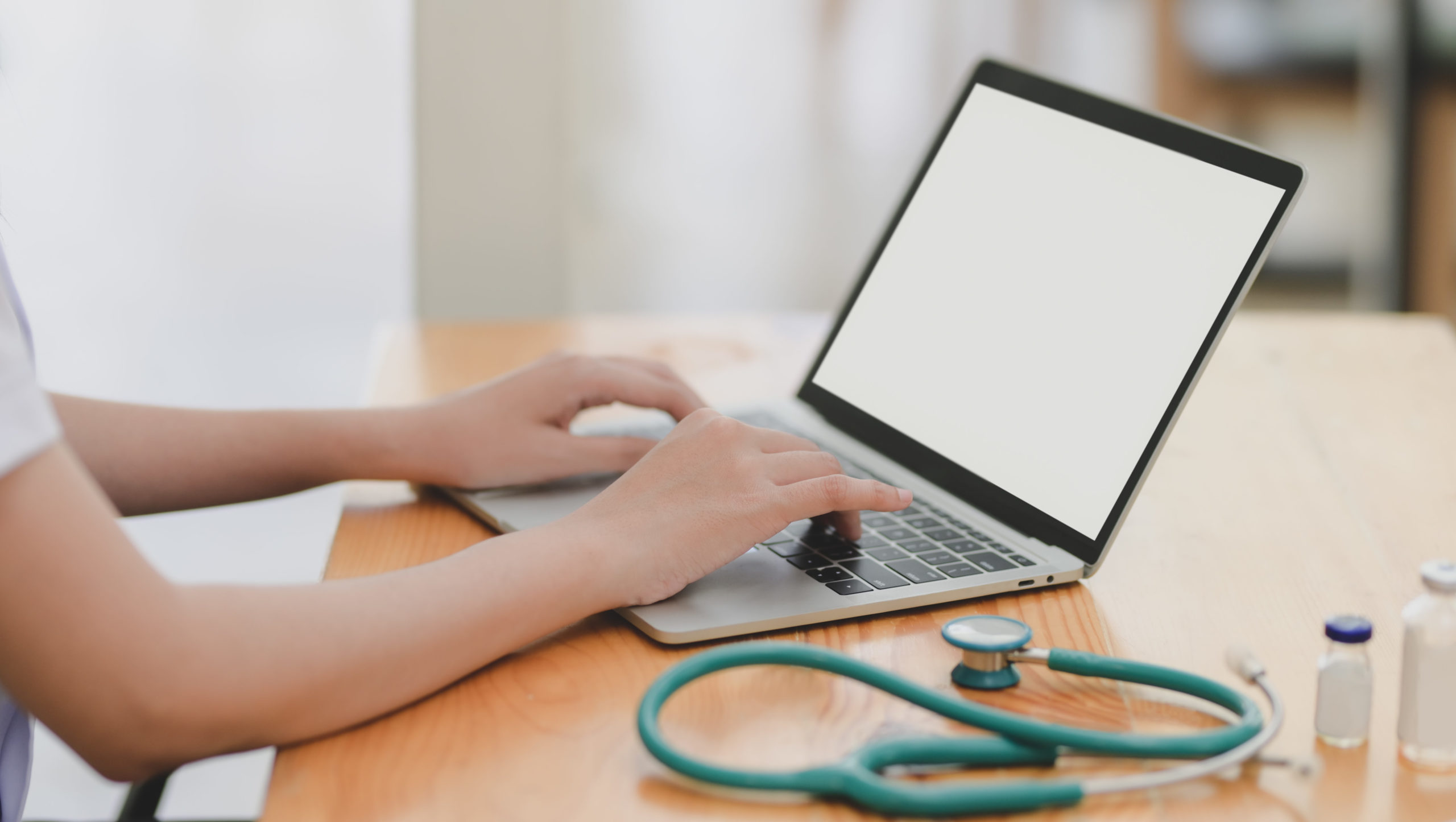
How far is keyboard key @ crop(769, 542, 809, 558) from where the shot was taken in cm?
69

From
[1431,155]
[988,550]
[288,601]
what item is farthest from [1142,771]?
[1431,155]

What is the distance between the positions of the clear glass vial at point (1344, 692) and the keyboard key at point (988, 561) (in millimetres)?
181

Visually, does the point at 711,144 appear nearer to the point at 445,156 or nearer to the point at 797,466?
the point at 445,156

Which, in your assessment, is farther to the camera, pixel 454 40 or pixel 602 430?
pixel 454 40

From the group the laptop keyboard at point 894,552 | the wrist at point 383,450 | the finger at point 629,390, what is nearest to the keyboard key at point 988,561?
the laptop keyboard at point 894,552

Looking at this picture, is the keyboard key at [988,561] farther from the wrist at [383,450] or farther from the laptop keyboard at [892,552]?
the wrist at [383,450]

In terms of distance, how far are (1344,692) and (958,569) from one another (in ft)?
0.67

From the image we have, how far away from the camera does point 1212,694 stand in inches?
20.8

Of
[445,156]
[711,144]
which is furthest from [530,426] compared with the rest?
[711,144]

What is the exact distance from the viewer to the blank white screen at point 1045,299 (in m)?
0.69

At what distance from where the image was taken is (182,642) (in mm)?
496

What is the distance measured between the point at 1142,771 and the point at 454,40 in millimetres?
1328

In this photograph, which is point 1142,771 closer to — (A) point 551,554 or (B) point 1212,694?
(B) point 1212,694

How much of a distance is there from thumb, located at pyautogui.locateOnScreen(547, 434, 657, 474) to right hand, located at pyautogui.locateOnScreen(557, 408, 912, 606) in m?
0.14
